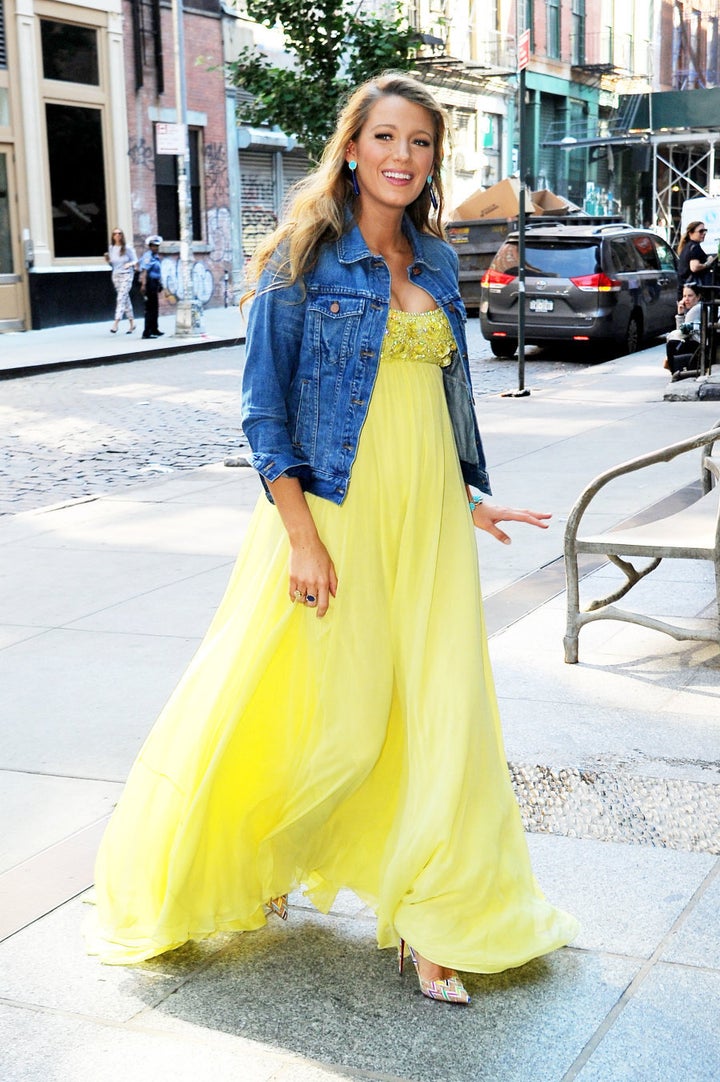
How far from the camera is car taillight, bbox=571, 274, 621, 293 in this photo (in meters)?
18.0

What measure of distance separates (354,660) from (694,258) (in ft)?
50.9

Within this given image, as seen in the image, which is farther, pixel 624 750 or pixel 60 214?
pixel 60 214

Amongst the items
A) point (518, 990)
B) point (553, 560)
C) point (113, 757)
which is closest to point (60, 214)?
point (553, 560)

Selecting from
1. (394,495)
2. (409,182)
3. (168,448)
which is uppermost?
(409,182)

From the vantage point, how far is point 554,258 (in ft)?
60.4

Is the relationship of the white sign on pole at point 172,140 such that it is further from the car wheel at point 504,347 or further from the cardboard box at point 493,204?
the car wheel at point 504,347

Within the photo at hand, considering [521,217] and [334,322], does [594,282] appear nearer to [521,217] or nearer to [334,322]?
[521,217]

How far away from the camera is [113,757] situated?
436cm

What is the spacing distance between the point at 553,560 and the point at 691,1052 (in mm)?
4447

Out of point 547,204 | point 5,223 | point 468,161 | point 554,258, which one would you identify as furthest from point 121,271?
point 468,161

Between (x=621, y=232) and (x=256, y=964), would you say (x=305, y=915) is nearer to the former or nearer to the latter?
(x=256, y=964)

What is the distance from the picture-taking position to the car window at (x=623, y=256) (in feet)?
60.6

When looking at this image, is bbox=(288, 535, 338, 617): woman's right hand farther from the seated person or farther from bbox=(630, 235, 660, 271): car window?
bbox=(630, 235, 660, 271): car window

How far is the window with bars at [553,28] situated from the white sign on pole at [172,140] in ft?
80.9
